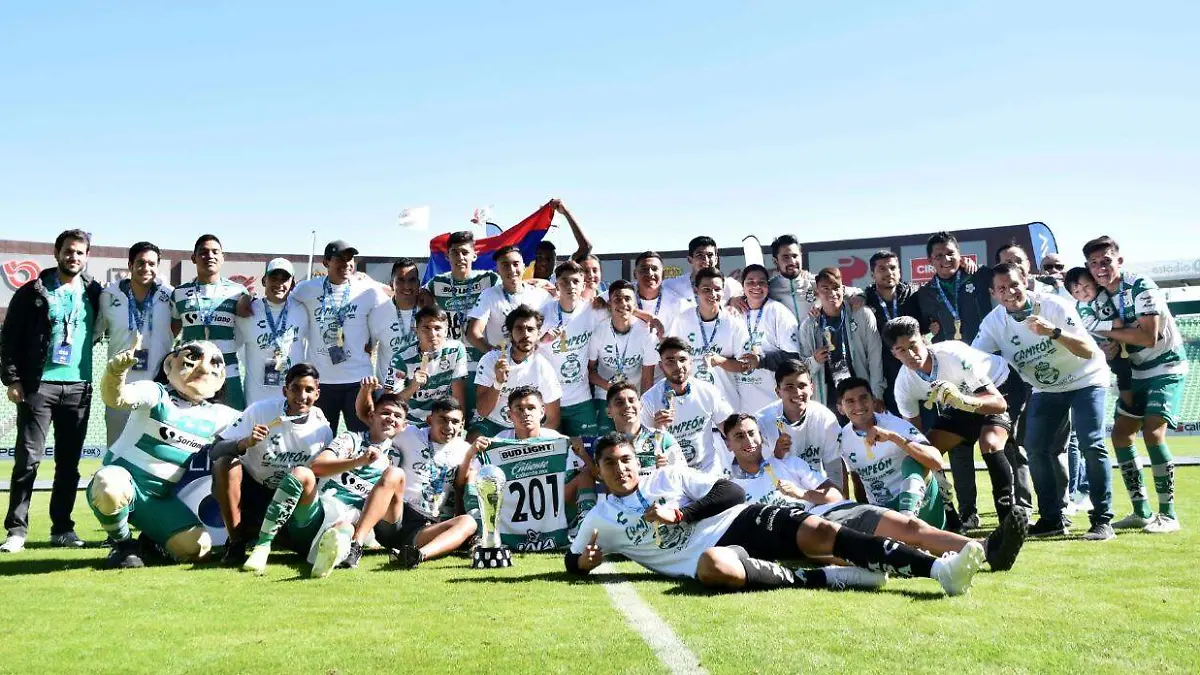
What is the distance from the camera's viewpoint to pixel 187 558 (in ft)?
22.1

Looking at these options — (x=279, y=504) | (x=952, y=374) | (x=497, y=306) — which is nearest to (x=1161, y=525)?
(x=952, y=374)

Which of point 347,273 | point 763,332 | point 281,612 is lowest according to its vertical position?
point 281,612

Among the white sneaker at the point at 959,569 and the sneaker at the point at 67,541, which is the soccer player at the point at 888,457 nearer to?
the white sneaker at the point at 959,569

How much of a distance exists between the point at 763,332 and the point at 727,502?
351 cm

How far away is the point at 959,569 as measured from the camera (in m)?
4.67

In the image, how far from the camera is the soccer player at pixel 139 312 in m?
8.38

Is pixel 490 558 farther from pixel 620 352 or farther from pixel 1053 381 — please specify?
pixel 1053 381

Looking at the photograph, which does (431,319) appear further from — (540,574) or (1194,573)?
(1194,573)

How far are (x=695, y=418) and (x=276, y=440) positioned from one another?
3232mm

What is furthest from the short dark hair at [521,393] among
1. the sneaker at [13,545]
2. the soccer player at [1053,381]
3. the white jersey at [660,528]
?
the sneaker at [13,545]

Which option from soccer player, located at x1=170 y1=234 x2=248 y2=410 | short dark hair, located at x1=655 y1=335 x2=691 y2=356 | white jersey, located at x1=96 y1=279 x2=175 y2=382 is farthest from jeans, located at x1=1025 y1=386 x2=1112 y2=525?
white jersey, located at x1=96 y1=279 x2=175 y2=382

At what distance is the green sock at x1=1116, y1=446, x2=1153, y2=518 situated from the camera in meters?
7.61

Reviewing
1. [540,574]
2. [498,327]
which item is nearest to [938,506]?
[540,574]

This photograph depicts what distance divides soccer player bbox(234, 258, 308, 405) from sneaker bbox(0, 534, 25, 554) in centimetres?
215
